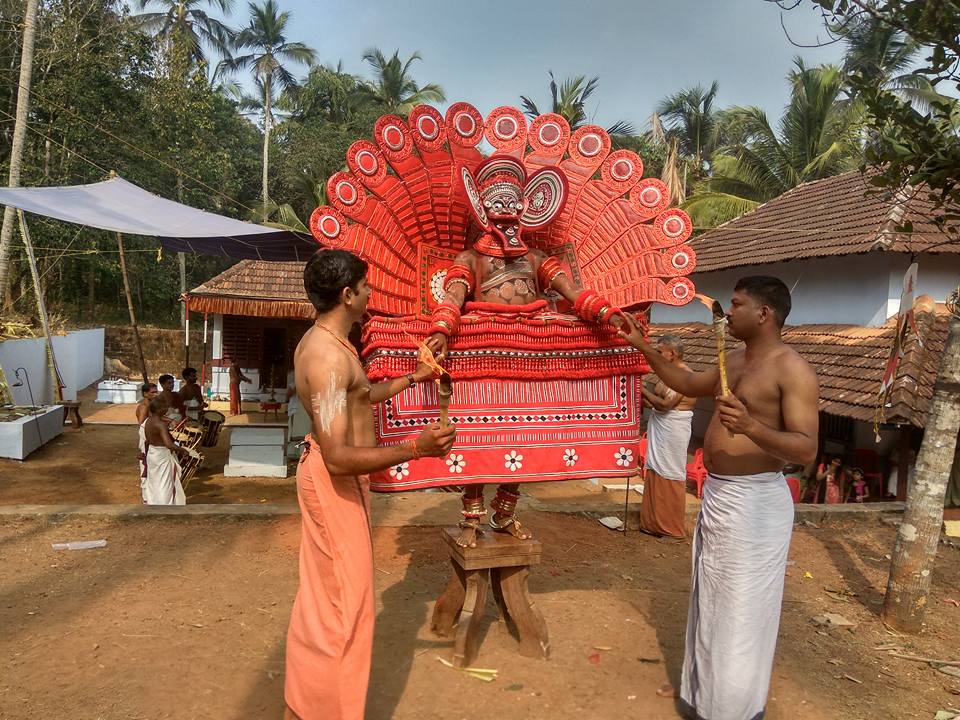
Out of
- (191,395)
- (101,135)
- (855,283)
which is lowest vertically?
(191,395)

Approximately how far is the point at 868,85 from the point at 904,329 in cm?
179

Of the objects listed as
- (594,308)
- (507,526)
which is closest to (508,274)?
(594,308)

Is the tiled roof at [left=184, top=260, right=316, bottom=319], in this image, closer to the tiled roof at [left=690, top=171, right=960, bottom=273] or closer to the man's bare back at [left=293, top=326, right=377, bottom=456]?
the tiled roof at [left=690, top=171, right=960, bottom=273]

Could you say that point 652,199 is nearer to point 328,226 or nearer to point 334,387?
point 328,226

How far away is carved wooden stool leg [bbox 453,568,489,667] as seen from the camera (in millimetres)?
3678

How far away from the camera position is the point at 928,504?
4.52 metres

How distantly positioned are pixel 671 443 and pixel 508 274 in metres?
3.50

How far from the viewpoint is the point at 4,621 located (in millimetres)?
4016

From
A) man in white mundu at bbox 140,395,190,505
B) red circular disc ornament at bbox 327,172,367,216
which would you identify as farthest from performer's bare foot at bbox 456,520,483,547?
man in white mundu at bbox 140,395,190,505

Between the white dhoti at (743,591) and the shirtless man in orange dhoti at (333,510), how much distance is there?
148cm

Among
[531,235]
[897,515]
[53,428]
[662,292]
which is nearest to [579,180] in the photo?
[531,235]

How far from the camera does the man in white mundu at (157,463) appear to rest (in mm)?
7172

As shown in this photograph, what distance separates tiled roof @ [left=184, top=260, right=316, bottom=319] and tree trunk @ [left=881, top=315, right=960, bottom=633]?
36.4 ft

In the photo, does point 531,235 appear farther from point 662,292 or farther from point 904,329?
point 904,329
